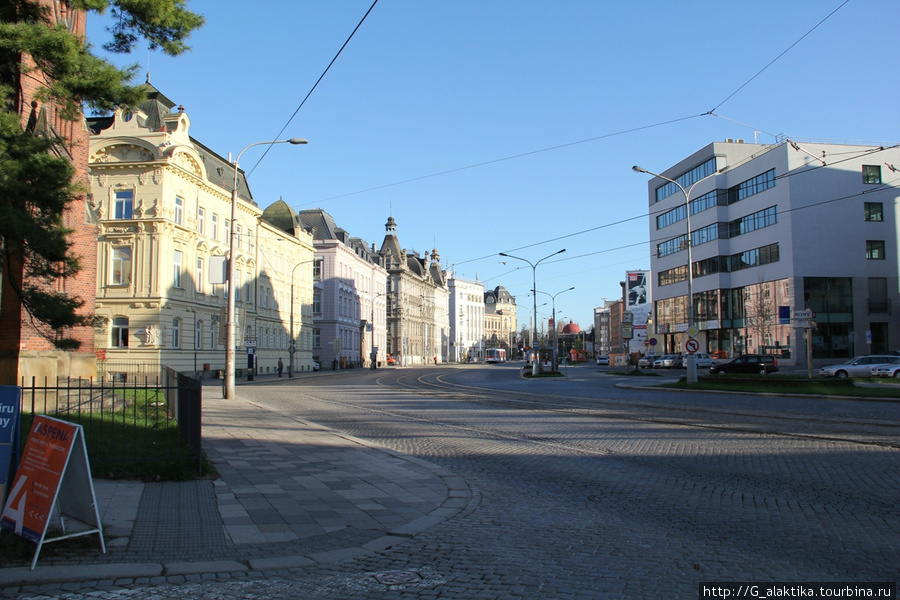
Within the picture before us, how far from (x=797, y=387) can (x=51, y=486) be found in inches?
984

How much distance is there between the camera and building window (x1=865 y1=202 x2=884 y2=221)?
180ft

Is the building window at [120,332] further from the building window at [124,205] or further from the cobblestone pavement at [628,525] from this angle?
the cobblestone pavement at [628,525]

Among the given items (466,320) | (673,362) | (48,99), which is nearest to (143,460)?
(48,99)

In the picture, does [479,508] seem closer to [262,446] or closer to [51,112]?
[262,446]

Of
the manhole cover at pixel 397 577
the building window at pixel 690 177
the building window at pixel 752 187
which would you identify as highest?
the building window at pixel 690 177

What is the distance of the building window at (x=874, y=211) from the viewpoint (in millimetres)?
54812

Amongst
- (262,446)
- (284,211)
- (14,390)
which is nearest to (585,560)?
(14,390)

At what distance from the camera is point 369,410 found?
67.9 feet

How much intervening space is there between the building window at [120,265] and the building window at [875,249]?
5518cm

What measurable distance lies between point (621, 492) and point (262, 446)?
6657 millimetres

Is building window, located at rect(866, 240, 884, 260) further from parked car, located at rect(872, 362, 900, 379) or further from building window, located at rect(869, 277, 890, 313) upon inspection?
parked car, located at rect(872, 362, 900, 379)

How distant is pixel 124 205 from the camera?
123 feet

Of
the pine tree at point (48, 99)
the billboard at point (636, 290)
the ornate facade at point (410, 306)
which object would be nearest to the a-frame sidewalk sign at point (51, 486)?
the pine tree at point (48, 99)

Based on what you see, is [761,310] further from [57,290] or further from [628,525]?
[628,525]
